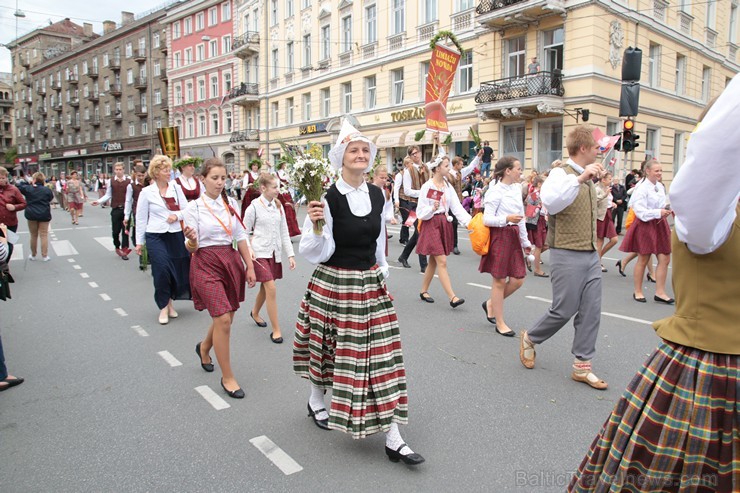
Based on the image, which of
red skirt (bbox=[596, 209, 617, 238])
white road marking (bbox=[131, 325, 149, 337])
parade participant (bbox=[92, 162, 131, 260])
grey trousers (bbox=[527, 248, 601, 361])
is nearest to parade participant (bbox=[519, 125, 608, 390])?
grey trousers (bbox=[527, 248, 601, 361])

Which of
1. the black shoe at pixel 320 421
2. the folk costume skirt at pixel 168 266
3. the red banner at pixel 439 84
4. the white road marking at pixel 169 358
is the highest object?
the red banner at pixel 439 84

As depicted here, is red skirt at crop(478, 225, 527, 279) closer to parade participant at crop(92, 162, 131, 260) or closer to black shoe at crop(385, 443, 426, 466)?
black shoe at crop(385, 443, 426, 466)

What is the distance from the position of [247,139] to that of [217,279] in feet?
136

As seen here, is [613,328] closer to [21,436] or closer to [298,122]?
[21,436]

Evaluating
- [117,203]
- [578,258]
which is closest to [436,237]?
[578,258]

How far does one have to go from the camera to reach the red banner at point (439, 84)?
11203 mm

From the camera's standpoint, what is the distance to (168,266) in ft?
23.4

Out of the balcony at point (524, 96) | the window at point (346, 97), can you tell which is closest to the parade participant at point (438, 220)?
the balcony at point (524, 96)

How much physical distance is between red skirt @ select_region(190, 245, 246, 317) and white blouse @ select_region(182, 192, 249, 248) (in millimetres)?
66

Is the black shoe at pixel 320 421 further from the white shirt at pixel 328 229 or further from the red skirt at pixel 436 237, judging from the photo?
the red skirt at pixel 436 237

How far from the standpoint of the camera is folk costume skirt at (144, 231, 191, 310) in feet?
23.1

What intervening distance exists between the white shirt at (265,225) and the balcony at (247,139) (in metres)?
38.8

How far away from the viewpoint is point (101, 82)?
6944cm

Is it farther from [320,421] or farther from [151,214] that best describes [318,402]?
[151,214]
